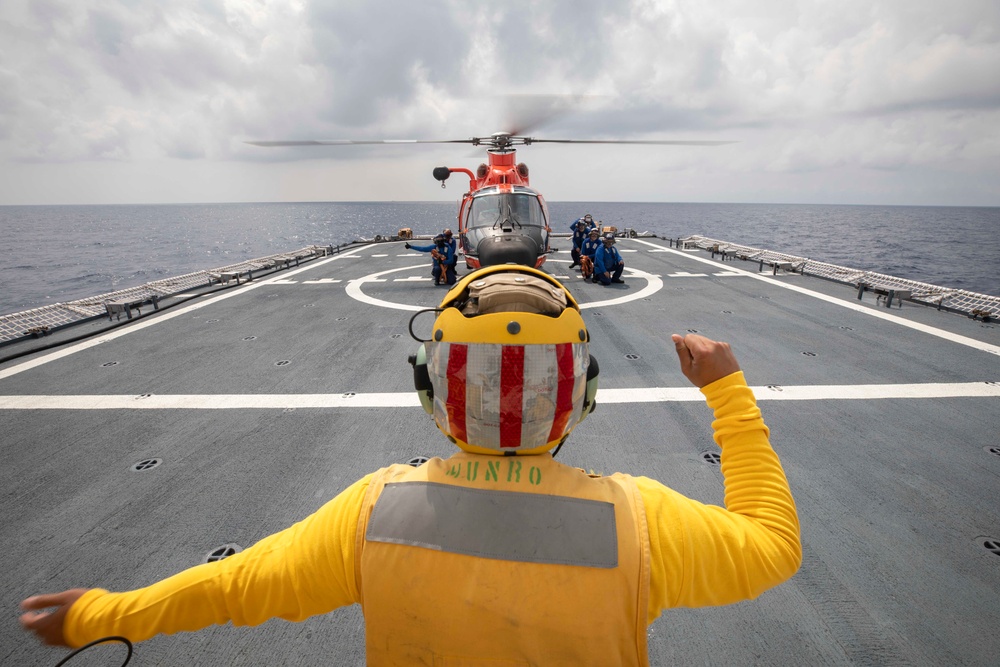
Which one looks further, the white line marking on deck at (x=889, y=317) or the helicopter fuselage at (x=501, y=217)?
the helicopter fuselage at (x=501, y=217)

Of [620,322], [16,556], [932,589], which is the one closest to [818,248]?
[620,322]

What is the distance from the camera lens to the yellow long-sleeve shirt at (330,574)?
51.4 inches

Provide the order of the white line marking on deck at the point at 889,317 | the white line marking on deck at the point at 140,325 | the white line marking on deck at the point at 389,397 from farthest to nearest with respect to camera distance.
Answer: the white line marking on deck at the point at 889,317, the white line marking on deck at the point at 140,325, the white line marking on deck at the point at 389,397

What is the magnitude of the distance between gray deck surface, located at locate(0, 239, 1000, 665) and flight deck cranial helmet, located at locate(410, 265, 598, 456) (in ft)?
7.04

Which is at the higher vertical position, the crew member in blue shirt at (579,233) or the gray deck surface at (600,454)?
the crew member in blue shirt at (579,233)

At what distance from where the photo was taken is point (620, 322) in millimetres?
9109

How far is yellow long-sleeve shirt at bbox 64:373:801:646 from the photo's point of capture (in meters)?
1.31

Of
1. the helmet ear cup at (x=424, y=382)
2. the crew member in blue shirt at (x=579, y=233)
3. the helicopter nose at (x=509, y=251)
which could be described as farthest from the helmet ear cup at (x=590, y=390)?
the crew member in blue shirt at (x=579, y=233)

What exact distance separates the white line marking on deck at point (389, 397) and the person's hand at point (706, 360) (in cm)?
399

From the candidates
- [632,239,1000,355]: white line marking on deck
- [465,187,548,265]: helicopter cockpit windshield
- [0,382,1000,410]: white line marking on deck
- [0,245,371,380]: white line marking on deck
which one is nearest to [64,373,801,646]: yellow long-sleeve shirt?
[0,382,1000,410]: white line marking on deck

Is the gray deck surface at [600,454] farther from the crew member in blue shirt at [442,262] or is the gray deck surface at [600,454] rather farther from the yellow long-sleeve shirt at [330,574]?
the crew member in blue shirt at [442,262]

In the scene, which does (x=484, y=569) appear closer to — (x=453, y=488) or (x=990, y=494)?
(x=453, y=488)

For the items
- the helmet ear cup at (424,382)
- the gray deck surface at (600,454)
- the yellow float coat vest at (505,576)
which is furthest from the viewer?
the gray deck surface at (600,454)

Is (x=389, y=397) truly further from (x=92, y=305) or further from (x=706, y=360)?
(x=92, y=305)
